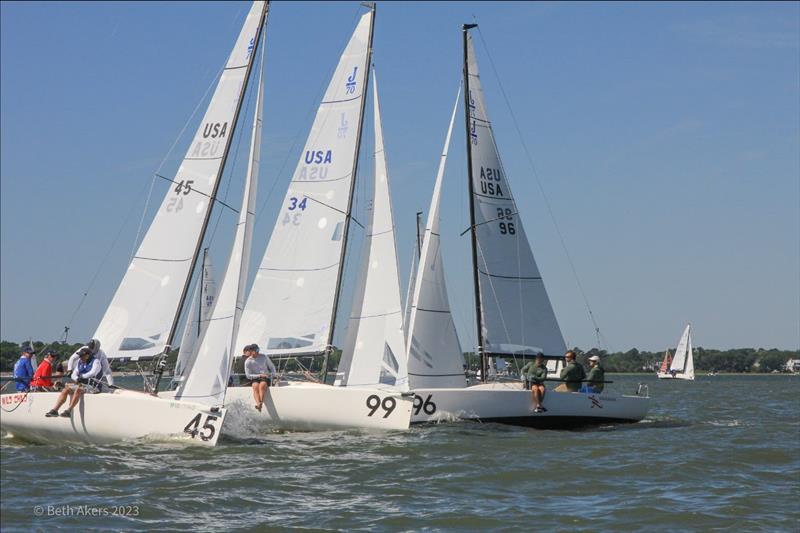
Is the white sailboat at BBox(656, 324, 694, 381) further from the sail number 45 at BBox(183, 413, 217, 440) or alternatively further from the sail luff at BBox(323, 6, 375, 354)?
the sail number 45 at BBox(183, 413, 217, 440)

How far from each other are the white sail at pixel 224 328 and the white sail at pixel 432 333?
4.62 meters

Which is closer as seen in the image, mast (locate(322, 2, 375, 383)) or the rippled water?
the rippled water

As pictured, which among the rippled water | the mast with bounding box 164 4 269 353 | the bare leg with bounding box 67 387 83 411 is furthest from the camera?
the mast with bounding box 164 4 269 353

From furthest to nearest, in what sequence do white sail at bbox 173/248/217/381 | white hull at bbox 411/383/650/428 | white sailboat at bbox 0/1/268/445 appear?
white sail at bbox 173/248/217/381
white hull at bbox 411/383/650/428
white sailboat at bbox 0/1/268/445

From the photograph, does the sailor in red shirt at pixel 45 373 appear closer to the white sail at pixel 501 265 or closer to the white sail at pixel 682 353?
the white sail at pixel 501 265

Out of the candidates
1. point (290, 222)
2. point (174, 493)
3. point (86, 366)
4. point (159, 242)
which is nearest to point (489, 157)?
point (290, 222)

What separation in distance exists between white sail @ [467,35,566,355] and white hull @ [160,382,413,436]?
5.60 meters

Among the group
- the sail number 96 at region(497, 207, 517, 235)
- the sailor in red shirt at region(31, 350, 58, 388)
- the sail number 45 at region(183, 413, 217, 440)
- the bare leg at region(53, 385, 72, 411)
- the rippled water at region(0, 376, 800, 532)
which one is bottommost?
the rippled water at region(0, 376, 800, 532)

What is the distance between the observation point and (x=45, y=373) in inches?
746

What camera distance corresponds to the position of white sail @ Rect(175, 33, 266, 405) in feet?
60.7

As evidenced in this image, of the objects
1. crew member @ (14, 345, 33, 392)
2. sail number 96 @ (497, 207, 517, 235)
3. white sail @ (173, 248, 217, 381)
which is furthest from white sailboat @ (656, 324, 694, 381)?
crew member @ (14, 345, 33, 392)

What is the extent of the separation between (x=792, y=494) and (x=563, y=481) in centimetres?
312

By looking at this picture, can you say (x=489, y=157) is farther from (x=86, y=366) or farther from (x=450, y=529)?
(x=450, y=529)

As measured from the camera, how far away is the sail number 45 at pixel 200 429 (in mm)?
17312
